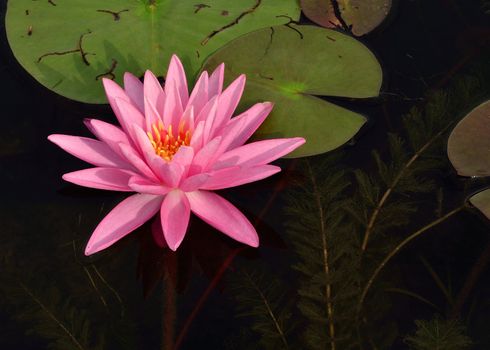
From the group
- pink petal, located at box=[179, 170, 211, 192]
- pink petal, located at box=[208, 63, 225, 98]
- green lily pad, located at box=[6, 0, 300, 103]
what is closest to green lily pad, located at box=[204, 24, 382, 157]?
green lily pad, located at box=[6, 0, 300, 103]

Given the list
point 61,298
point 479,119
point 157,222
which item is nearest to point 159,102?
point 157,222

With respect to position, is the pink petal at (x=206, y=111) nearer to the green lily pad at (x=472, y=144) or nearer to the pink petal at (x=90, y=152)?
the pink petal at (x=90, y=152)

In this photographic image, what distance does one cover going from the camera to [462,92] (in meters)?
2.55

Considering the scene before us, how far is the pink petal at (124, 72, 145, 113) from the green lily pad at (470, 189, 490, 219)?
122 centimetres

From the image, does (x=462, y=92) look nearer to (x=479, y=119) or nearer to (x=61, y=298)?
(x=479, y=119)

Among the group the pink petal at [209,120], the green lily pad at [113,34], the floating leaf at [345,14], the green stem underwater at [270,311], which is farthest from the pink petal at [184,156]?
the floating leaf at [345,14]

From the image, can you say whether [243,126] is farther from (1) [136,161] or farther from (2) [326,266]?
(2) [326,266]

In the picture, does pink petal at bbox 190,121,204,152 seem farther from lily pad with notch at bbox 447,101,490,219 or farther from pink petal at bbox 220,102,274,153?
lily pad with notch at bbox 447,101,490,219

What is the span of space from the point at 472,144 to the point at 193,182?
1067mm

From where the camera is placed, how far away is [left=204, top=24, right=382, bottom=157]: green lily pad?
232cm

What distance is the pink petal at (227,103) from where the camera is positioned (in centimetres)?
210

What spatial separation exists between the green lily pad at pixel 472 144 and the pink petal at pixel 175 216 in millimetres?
1021

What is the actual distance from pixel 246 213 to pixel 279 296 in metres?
0.35

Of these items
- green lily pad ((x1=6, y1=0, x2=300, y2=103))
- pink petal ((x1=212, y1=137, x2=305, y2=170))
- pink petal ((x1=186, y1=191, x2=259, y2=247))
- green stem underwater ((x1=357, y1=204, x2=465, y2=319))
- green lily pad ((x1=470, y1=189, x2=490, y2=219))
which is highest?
green lily pad ((x1=6, y1=0, x2=300, y2=103))
